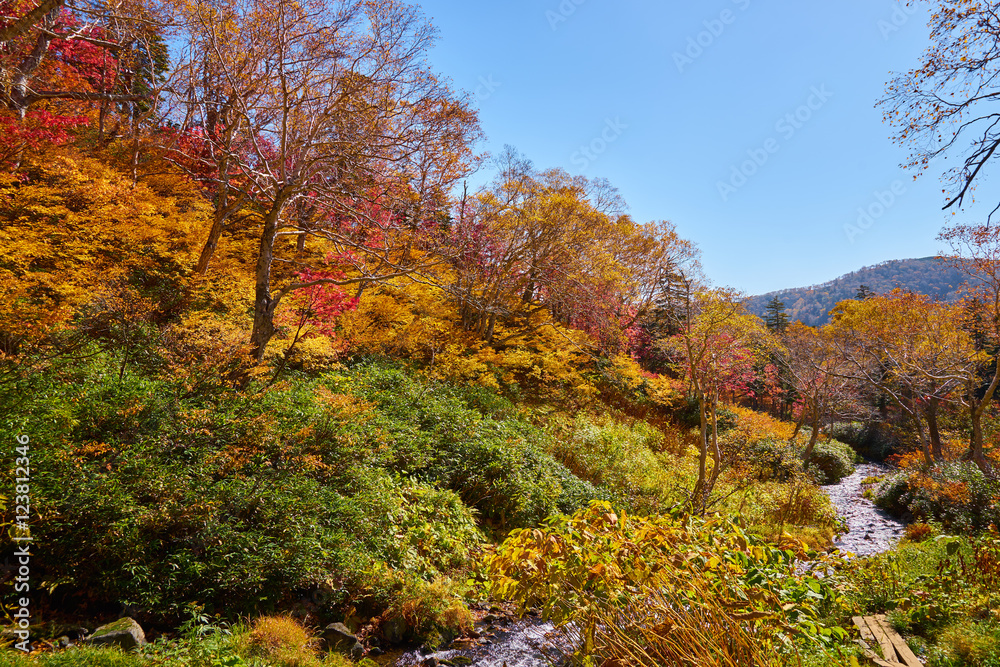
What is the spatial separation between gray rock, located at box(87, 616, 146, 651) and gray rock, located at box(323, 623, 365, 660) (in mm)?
1314

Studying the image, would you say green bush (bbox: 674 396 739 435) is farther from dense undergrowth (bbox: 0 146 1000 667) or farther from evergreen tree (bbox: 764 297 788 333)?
evergreen tree (bbox: 764 297 788 333)

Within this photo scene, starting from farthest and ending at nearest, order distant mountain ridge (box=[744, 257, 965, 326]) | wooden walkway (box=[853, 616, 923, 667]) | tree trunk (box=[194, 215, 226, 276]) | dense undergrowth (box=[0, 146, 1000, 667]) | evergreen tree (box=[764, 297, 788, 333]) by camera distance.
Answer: distant mountain ridge (box=[744, 257, 965, 326]) < evergreen tree (box=[764, 297, 788, 333]) < tree trunk (box=[194, 215, 226, 276]) < wooden walkway (box=[853, 616, 923, 667]) < dense undergrowth (box=[0, 146, 1000, 667])

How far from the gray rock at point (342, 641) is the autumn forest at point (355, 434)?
23mm

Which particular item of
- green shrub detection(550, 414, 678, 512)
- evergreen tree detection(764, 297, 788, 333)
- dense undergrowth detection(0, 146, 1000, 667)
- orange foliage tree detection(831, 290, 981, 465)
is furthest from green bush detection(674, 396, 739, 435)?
evergreen tree detection(764, 297, 788, 333)

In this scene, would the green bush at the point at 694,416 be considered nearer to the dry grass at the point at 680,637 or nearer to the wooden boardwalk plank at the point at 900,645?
the wooden boardwalk plank at the point at 900,645

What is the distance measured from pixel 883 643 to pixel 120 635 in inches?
260

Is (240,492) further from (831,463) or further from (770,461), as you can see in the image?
(831,463)

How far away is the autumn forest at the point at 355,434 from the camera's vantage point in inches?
106

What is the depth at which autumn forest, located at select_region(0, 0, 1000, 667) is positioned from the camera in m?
2.69

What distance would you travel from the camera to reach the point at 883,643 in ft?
13.3

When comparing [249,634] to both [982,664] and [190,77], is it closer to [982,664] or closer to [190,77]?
[982,664]

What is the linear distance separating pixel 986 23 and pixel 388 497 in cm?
776

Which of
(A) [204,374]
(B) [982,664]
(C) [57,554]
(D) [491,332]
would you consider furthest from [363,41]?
(B) [982,664]

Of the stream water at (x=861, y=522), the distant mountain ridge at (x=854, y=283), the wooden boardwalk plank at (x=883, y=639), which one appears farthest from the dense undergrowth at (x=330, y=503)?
the distant mountain ridge at (x=854, y=283)
